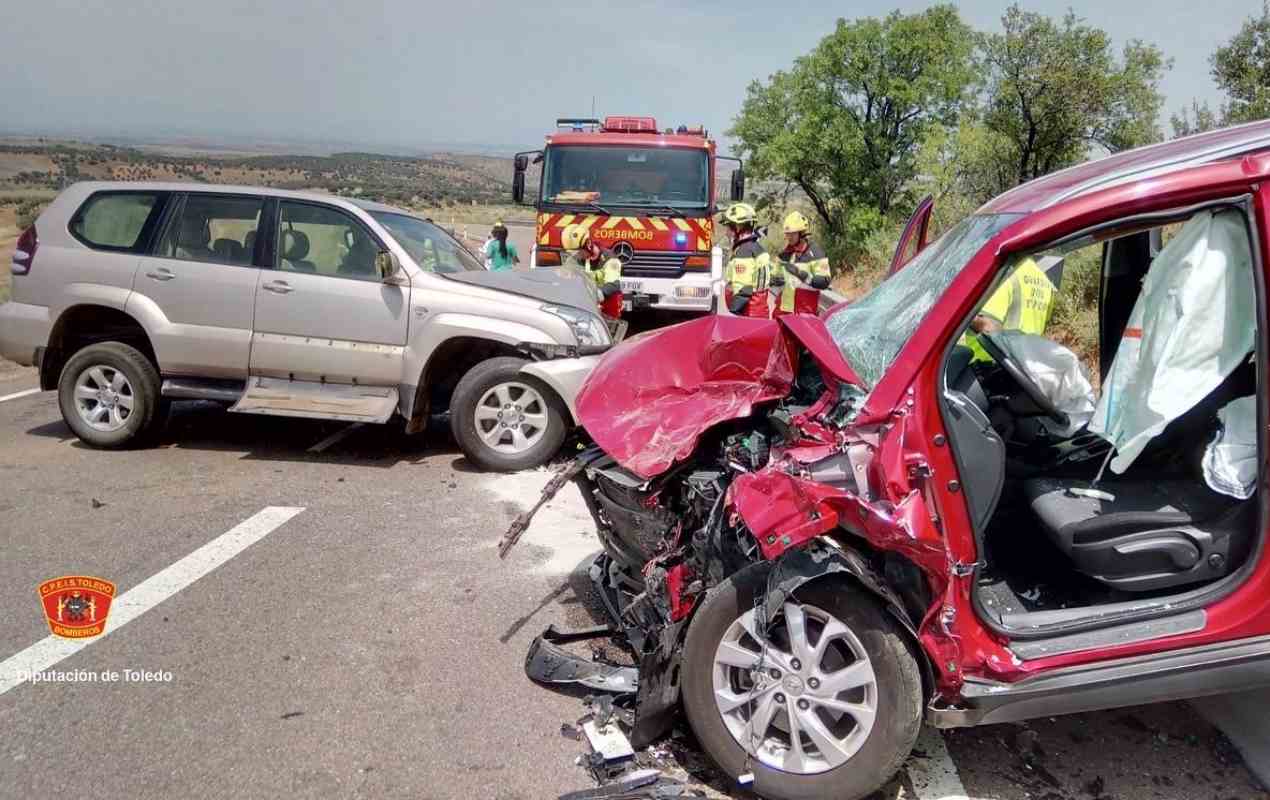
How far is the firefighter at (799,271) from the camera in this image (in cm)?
778

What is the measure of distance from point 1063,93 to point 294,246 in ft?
42.4

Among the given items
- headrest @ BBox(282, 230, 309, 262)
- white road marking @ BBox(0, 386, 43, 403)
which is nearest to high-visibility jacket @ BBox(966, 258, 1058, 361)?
headrest @ BBox(282, 230, 309, 262)

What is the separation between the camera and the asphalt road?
2.88 m

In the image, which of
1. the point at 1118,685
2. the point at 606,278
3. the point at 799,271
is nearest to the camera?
the point at 1118,685

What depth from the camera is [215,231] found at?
634 cm

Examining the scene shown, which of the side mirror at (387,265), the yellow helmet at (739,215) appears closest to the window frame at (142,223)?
the side mirror at (387,265)

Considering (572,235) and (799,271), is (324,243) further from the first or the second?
(572,235)

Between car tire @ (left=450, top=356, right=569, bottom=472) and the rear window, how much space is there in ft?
8.86

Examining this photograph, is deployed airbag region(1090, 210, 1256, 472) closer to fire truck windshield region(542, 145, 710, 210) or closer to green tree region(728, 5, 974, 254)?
fire truck windshield region(542, 145, 710, 210)

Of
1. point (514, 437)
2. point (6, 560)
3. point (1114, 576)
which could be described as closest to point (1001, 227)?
point (1114, 576)

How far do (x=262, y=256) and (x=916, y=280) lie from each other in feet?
16.0

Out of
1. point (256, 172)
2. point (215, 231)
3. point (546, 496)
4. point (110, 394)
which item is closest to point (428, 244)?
point (215, 231)

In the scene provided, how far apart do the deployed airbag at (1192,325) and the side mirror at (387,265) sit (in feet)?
15.5

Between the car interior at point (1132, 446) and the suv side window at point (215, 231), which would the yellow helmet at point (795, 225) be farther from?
the car interior at point (1132, 446)
